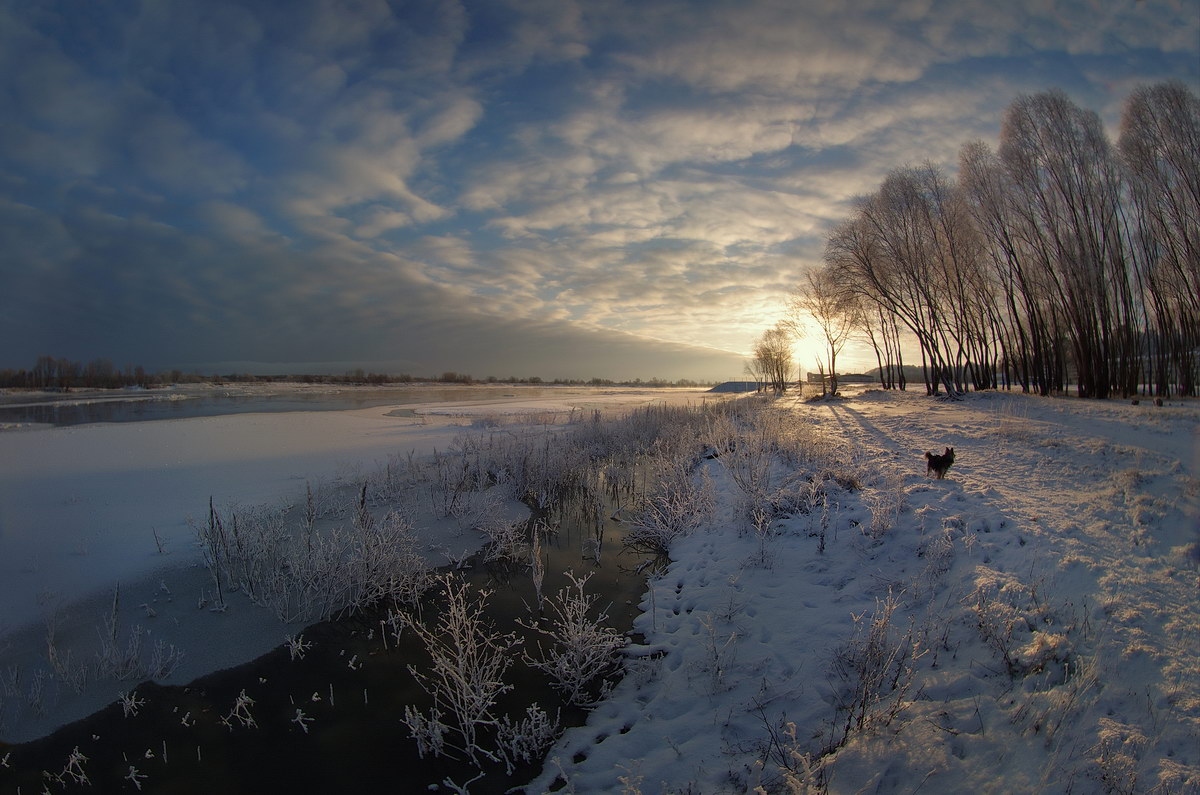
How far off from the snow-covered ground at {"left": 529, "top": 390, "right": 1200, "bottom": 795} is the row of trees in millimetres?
16464

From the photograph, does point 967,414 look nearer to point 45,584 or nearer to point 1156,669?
point 1156,669

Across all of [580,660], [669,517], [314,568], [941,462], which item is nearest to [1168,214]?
[941,462]

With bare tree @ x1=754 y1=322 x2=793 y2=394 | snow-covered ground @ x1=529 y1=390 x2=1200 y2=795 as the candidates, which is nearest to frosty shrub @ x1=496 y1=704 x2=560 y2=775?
snow-covered ground @ x1=529 y1=390 x2=1200 y2=795

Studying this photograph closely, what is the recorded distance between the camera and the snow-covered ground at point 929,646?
3.18 m

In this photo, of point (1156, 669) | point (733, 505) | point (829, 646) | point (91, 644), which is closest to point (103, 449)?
point (91, 644)

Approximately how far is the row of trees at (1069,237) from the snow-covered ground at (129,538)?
2463 cm

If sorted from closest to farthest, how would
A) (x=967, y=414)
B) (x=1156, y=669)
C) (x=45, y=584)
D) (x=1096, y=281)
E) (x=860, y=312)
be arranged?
(x=1156, y=669)
(x=45, y=584)
(x=967, y=414)
(x=1096, y=281)
(x=860, y=312)

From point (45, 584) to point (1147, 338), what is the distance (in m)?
37.8

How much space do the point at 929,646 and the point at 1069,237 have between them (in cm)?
2528

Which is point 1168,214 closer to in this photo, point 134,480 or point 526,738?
point 526,738

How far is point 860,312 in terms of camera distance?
3697cm

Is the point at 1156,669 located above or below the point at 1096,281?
below

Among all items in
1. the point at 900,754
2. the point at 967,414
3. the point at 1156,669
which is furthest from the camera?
the point at 967,414

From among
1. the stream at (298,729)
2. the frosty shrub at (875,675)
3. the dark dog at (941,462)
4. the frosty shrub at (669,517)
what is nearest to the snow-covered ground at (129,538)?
the stream at (298,729)
